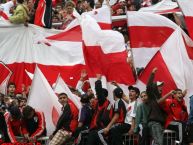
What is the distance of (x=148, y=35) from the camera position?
2819 centimetres

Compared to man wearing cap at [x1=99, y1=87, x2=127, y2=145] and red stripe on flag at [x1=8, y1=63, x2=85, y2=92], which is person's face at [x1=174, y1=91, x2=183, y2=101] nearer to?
man wearing cap at [x1=99, y1=87, x2=127, y2=145]

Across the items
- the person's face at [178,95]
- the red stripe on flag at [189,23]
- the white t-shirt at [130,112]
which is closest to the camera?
the person's face at [178,95]

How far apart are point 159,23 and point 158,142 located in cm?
473

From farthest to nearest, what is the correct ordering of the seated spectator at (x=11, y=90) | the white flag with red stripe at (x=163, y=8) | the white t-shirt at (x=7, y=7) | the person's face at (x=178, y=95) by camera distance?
the white t-shirt at (x=7, y=7) < the white flag with red stripe at (x=163, y=8) < the seated spectator at (x=11, y=90) < the person's face at (x=178, y=95)

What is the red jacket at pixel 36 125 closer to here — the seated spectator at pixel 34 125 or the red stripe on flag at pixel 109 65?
the seated spectator at pixel 34 125

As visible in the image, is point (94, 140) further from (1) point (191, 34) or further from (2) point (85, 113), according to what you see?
(1) point (191, 34)

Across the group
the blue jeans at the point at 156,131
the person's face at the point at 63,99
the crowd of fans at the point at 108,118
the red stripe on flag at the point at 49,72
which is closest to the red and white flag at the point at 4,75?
the red stripe on flag at the point at 49,72

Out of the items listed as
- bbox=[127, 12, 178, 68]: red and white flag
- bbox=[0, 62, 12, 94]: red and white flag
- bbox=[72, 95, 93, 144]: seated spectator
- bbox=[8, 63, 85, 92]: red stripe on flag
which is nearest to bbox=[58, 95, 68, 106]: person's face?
bbox=[72, 95, 93, 144]: seated spectator

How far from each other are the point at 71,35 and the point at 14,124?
4252 millimetres

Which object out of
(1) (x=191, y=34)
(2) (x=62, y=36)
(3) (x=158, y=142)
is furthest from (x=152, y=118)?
(2) (x=62, y=36)

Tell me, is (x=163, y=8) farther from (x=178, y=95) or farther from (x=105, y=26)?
(x=178, y=95)

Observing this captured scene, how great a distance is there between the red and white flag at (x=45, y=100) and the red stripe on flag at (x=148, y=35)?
2700 millimetres

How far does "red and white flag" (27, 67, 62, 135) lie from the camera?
2598cm

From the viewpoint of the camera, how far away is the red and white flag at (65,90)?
2605 cm
